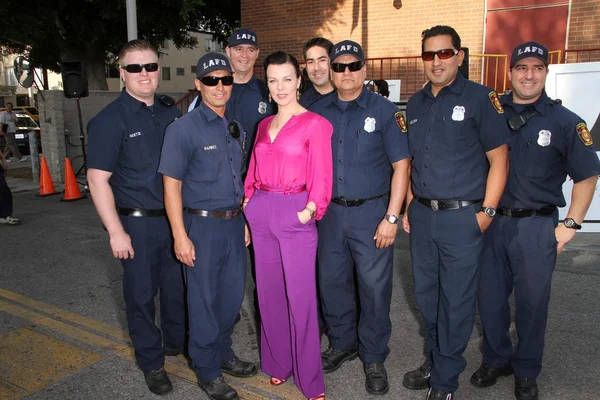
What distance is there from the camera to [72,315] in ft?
15.6

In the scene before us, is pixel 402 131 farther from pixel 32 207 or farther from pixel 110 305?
pixel 32 207

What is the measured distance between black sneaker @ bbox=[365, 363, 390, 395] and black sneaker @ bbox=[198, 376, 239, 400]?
0.87m

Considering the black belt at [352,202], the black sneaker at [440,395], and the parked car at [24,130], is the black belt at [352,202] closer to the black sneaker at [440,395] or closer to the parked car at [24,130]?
the black sneaker at [440,395]

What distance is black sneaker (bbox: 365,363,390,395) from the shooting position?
11.2 ft

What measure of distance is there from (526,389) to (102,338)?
318cm

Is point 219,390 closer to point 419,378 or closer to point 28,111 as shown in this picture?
point 419,378

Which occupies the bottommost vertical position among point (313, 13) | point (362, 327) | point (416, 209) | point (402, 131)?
point (362, 327)

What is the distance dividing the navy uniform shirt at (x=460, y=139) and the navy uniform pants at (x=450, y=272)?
0.47 ft

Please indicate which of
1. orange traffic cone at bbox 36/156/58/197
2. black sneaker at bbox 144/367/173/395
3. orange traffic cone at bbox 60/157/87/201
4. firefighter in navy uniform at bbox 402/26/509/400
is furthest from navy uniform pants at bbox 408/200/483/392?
orange traffic cone at bbox 36/156/58/197

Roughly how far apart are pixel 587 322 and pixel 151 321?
3585mm

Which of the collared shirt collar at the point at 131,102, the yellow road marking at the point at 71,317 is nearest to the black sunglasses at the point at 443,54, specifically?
the collared shirt collar at the point at 131,102

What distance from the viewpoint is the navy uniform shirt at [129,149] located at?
3.19 metres

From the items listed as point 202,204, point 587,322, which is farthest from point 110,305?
point 587,322

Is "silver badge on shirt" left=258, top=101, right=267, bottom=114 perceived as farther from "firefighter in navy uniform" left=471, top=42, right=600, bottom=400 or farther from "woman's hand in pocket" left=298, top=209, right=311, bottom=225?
"firefighter in navy uniform" left=471, top=42, right=600, bottom=400
